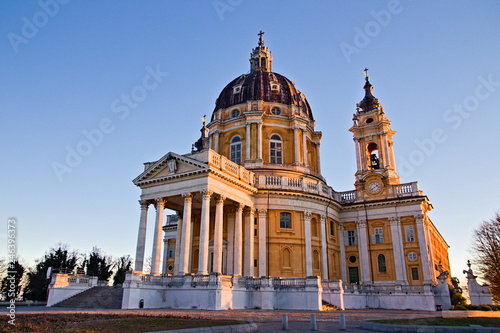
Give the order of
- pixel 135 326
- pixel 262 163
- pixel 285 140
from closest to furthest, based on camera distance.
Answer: pixel 135 326, pixel 262 163, pixel 285 140

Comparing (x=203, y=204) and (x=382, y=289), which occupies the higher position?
(x=203, y=204)

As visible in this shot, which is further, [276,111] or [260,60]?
[260,60]

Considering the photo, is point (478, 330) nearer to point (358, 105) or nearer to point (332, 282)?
point (332, 282)

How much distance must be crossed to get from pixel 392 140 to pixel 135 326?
128 feet

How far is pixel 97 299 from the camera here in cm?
2755

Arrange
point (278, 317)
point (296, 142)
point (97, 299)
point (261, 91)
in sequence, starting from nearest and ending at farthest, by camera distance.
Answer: point (278, 317)
point (97, 299)
point (296, 142)
point (261, 91)

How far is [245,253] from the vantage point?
33.2m

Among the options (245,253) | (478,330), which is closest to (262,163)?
(245,253)

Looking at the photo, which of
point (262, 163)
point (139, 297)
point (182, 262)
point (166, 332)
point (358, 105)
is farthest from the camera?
point (358, 105)

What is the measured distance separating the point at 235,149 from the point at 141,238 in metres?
15.0

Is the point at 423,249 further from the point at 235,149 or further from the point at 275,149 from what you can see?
the point at 235,149

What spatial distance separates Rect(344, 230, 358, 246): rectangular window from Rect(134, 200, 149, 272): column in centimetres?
2075

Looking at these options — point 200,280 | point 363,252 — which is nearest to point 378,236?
point 363,252

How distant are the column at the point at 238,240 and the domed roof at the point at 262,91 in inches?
587
